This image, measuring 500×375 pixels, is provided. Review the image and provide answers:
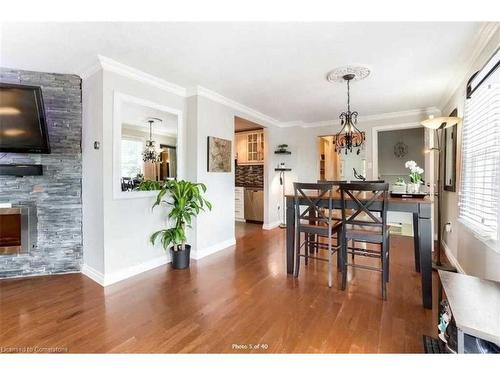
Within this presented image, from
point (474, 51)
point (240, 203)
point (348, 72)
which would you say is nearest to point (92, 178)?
point (348, 72)

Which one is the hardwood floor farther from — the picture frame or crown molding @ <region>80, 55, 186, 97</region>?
crown molding @ <region>80, 55, 186, 97</region>

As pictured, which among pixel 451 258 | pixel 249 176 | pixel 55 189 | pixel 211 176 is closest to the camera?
pixel 55 189

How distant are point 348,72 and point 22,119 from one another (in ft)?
11.4

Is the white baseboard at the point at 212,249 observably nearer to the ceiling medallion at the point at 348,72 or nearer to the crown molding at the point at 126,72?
the crown molding at the point at 126,72

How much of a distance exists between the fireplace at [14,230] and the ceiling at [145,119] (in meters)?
1.48

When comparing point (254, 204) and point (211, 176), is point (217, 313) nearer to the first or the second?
point (211, 176)

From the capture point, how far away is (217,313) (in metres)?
1.97

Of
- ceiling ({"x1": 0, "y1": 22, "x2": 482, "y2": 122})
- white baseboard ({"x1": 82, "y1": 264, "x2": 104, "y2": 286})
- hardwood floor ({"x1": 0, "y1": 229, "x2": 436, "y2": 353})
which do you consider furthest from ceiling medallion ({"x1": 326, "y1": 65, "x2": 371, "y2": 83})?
white baseboard ({"x1": 82, "y1": 264, "x2": 104, "y2": 286})

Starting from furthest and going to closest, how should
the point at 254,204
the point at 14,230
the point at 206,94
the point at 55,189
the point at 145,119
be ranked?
1. the point at 254,204
2. the point at 206,94
3. the point at 145,119
4. the point at 55,189
5. the point at 14,230

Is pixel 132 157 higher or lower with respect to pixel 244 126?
lower

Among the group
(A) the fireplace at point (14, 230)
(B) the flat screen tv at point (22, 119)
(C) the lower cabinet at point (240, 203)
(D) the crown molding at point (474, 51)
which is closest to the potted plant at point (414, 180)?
(D) the crown molding at point (474, 51)

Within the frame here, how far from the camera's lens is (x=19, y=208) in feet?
→ 8.59

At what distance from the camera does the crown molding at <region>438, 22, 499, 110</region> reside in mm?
1872

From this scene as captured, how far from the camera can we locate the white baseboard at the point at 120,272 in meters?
2.55
